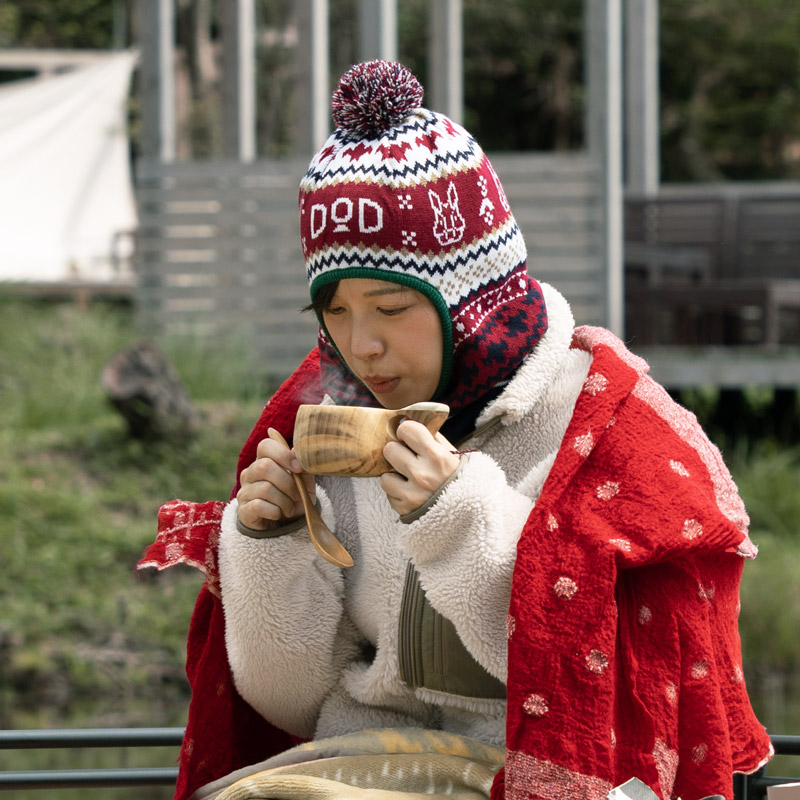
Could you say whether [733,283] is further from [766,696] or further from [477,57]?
[477,57]

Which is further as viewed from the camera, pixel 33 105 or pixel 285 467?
pixel 33 105

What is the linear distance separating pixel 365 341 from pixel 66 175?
13446mm

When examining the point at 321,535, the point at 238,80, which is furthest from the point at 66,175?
the point at 321,535

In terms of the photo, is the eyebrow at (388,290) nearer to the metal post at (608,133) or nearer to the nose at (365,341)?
the nose at (365,341)

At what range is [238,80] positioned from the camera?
31.4 feet

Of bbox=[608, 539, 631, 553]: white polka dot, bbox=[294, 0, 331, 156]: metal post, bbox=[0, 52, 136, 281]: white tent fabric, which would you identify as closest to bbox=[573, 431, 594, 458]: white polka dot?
bbox=[608, 539, 631, 553]: white polka dot

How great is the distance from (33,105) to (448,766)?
541 inches

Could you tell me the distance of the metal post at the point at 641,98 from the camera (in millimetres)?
10477

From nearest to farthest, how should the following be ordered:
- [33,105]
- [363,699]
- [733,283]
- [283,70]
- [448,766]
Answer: [448,766] → [363,699] → [733,283] → [33,105] → [283,70]

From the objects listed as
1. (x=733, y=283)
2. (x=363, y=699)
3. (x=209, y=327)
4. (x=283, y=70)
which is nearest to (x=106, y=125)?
(x=283, y=70)

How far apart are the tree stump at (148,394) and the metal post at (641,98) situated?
4.41 meters

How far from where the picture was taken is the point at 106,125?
15180 millimetres

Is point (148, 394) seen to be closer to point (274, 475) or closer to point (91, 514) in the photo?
point (91, 514)

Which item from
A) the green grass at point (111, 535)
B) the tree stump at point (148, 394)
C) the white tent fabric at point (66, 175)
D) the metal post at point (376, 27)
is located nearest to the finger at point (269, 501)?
the green grass at point (111, 535)
